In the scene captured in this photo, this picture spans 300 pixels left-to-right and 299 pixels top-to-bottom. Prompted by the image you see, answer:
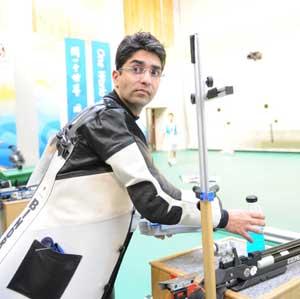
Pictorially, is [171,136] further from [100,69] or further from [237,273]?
[237,273]

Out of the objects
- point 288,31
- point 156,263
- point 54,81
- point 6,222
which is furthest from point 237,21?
point 156,263

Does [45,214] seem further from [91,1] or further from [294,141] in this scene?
[294,141]

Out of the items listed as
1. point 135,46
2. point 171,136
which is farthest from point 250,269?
point 171,136

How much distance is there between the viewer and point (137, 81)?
106 cm

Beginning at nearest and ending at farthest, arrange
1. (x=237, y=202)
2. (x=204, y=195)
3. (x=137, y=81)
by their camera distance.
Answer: (x=204, y=195) < (x=137, y=81) < (x=237, y=202)

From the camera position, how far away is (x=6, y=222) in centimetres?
315

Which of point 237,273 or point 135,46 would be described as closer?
point 237,273

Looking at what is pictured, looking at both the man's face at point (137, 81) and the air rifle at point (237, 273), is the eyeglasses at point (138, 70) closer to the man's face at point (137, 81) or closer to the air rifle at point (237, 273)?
the man's face at point (137, 81)

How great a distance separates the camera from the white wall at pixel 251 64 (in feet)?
27.2

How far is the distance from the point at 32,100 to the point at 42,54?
3.05 feet

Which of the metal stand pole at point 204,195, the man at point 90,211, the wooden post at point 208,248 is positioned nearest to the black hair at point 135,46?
the man at point 90,211

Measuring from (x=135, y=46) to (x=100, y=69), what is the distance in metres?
6.40

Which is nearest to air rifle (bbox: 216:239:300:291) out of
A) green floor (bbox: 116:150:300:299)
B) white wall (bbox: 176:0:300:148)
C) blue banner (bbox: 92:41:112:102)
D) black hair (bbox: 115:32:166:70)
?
green floor (bbox: 116:150:300:299)

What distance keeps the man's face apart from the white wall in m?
6.77
